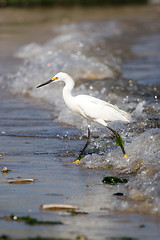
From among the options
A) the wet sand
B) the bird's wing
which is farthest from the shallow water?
the bird's wing

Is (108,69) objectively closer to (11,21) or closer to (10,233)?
(10,233)

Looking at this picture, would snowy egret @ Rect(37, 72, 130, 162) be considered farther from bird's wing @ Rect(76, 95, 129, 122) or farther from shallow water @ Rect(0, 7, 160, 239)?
shallow water @ Rect(0, 7, 160, 239)

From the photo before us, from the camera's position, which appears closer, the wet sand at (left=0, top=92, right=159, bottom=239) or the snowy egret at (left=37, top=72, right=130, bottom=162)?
the wet sand at (left=0, top=92, right=159, bottom=239)

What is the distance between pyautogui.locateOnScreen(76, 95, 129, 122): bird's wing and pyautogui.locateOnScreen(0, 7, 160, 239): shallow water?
0.39 m

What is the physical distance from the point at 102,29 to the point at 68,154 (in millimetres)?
20276

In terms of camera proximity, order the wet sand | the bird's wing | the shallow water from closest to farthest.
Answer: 1. the wet sand
2. the shallow water
3. the bird's wing

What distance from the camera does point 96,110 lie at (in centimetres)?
670

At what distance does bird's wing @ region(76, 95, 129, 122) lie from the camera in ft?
22.0

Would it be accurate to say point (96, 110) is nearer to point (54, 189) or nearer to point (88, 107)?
point (88, 107)

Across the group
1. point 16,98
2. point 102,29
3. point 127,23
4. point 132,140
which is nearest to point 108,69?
point 16,98

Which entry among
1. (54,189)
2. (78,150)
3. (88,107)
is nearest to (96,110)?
(88,107)

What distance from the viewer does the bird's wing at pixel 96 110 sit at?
670 cm

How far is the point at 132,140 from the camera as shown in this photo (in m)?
6.79

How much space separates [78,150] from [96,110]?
2.16 feet
